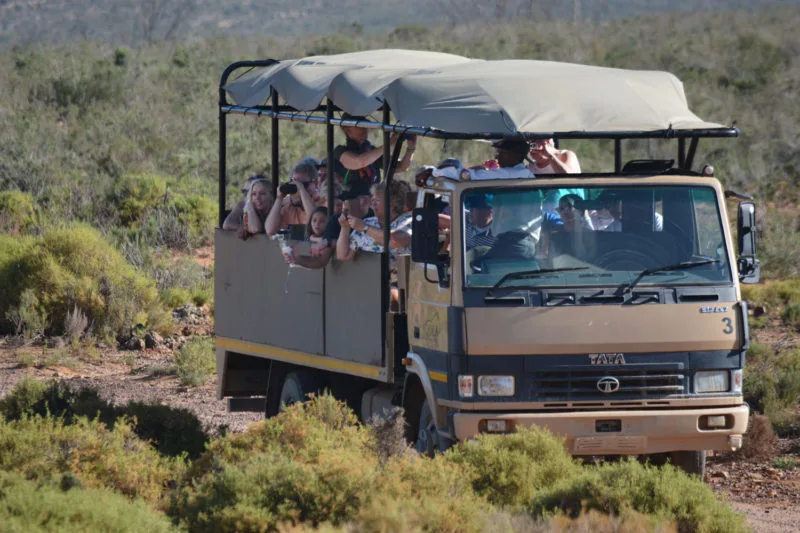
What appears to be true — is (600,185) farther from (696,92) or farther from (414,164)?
(696,92)

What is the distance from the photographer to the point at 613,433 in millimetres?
8500

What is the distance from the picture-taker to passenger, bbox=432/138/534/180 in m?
8.95

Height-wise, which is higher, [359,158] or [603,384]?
[359,158]

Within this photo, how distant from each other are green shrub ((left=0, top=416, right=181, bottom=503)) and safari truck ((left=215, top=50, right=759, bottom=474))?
0.94 m

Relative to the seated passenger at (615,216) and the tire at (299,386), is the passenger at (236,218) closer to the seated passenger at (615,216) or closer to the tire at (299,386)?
the tire at (299,386)

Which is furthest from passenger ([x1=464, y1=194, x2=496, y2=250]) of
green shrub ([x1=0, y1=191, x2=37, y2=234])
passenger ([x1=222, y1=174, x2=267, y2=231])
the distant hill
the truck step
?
the distant hill

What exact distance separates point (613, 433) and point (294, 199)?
158 inches

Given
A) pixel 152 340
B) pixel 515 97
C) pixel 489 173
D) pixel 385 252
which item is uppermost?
pixel 515 97

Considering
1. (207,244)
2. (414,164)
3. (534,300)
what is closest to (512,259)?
(534,300)

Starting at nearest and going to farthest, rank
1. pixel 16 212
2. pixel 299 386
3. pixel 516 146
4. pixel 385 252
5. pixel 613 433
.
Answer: pixel 613 433 < pixel 516 146 < pixel 385 252 < pixel 299 386 < pixel 16 212

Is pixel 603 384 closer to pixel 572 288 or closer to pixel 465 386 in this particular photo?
pixel 572 288

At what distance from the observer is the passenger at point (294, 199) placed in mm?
11383

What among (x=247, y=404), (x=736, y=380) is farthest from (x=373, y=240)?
(x=247, y=404)

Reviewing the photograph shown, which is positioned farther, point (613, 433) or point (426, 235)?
point (426, 235)
